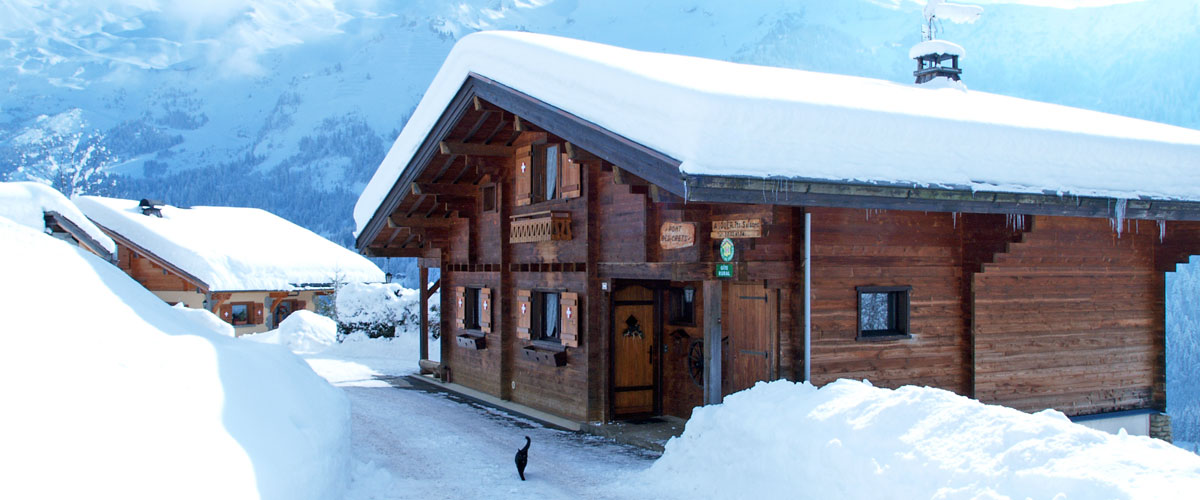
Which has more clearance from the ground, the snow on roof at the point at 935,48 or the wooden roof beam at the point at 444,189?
the snow on roof at the point at 935,48

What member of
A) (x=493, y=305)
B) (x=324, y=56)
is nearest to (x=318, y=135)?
(x=324, y=56)

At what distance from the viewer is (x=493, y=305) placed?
15719 millimetres

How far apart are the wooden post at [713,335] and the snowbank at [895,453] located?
118 cm

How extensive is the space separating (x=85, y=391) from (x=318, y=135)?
389ft

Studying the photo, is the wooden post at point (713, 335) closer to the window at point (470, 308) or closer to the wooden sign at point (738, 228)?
the wooden sign at point (738, 228)

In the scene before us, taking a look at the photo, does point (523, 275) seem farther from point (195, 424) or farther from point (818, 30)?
point (818, 30)

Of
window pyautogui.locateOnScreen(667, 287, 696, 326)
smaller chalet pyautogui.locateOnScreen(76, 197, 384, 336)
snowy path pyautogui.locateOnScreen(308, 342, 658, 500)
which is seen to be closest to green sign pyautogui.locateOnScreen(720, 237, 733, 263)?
snowy path pyautogui.locateOnScreen(308, 342, 658, 500)

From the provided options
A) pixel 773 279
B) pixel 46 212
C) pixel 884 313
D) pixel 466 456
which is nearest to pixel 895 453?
pixel 773 279

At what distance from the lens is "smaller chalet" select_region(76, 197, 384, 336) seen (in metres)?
29.6

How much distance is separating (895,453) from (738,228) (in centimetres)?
388

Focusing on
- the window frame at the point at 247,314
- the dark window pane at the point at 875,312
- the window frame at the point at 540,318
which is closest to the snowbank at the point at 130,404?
the window frame at the point at 540,318

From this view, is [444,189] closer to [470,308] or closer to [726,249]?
[470,308]

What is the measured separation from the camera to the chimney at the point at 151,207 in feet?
106

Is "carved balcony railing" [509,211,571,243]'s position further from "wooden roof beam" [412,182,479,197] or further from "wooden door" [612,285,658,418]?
"wooden roof beam" [412,182,479,197]
